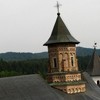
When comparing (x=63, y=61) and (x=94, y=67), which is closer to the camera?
(x=63, y=61)

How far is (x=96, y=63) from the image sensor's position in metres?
43.2

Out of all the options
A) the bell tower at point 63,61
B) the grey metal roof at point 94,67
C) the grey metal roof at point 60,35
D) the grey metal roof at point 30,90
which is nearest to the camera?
the grey metal roof at point 30,90

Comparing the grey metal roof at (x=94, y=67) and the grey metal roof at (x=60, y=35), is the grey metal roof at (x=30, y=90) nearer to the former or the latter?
the grey metal roof at (x=60, y=35)

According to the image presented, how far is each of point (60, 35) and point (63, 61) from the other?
1879mm

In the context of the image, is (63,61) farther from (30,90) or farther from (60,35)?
(30,90)

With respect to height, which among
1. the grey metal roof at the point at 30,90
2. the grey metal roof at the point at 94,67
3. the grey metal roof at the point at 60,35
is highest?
the grey metal roof at the point at 60,35

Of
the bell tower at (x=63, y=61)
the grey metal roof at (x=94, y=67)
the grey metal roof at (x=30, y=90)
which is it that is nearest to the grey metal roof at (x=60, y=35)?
the bell tower at (x=63, y=61)

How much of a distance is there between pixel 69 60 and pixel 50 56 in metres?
1.41

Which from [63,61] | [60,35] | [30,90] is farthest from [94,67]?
[30,90]

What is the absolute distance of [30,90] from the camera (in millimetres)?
23328

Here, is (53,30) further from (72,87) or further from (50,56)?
(72,87)

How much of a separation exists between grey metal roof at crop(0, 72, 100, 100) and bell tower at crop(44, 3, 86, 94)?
2.11 feet

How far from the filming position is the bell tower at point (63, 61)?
26297mm

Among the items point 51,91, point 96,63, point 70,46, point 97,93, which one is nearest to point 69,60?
point 70,46
